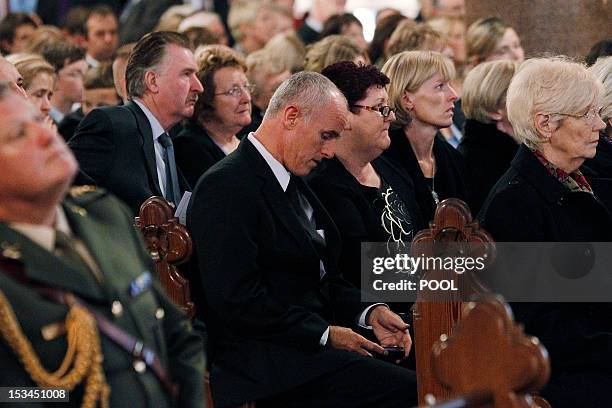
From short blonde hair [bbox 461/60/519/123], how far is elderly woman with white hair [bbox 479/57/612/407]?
1.28m

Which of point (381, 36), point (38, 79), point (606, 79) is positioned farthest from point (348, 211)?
point (381, 36)

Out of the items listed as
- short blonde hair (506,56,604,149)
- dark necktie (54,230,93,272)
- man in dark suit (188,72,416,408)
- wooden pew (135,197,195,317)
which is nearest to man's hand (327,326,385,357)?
man in dark suit (188,72,416,408)

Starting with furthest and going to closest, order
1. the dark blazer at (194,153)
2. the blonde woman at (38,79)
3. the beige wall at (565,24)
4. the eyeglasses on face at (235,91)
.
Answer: the beige wall at (565,24) < the blonde woman at (38,79) < the eyeglasses on face at (235,91) < the dark blazer at (194,153)

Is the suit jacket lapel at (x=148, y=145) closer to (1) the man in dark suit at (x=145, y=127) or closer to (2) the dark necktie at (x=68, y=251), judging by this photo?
(1) the man in dark suit at (x=145, y=127)

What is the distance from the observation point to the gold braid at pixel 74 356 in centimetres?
249

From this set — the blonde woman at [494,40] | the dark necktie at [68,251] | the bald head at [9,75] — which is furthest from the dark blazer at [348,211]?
the blonde woman at [494,40]

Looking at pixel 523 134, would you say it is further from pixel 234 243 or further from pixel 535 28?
pixel 535 28

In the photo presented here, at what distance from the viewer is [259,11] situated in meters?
10.0

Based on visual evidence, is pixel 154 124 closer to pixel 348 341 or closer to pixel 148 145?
pixel 148 145

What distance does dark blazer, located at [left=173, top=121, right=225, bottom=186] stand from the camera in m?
5.80

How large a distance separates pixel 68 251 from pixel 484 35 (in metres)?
5.40

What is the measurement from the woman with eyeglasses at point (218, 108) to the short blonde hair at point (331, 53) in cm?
75

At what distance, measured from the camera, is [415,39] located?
7492mm

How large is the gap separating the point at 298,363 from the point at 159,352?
1472 mm
